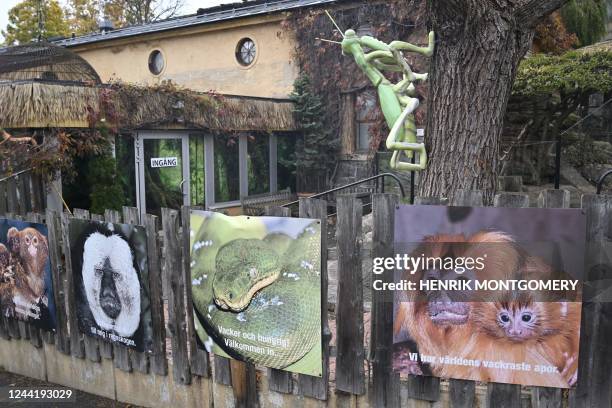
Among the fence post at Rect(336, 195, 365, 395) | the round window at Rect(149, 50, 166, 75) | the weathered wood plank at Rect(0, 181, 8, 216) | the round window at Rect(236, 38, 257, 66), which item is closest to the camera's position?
the fence post at Rect(336, 195, 365, 395)

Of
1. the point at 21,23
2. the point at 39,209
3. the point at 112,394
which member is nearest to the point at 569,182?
the point at 112,394

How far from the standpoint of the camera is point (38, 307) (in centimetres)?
461

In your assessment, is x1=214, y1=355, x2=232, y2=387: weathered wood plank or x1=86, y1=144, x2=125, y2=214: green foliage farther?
x1=86, y1=144, x2=125, y2=214: green foliage

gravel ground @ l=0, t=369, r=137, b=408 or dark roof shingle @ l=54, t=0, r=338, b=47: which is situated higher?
dark roof shingle @ l=54, t=0, r=338, b=47

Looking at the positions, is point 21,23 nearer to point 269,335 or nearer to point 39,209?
point 39,209

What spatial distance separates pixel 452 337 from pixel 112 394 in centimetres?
279

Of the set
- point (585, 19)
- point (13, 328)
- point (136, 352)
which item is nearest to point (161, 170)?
point (13, 328)

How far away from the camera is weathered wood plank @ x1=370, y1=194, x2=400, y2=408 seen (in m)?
3.08

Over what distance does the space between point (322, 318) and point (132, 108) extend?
8.05 meters

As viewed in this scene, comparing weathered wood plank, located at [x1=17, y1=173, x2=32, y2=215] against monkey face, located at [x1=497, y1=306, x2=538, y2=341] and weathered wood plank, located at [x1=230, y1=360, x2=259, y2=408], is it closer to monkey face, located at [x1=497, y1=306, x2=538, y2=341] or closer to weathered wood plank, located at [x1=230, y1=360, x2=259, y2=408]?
weathered wood plank, located at [x1=230, y1=360, x2=259, y2=408]

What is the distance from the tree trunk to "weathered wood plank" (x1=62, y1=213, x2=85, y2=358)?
2923 millimetres

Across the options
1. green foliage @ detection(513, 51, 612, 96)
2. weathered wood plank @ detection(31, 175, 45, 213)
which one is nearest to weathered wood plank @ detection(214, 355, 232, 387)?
weathered wood plank @ detection(31, 175, 45, 213)

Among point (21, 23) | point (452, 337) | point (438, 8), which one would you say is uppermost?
point (21, 23)

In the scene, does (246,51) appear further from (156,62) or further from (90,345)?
(90,345)
